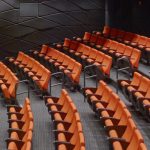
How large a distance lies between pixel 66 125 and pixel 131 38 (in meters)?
1.41

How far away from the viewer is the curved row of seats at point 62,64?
6.83 feet

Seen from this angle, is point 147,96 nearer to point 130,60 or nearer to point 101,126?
point 101,126

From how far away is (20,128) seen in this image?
1.46m

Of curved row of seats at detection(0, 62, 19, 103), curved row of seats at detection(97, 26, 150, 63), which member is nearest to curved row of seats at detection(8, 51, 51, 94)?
curved row of seats at detection(0, 62, 19, 103)

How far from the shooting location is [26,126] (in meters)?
1.42

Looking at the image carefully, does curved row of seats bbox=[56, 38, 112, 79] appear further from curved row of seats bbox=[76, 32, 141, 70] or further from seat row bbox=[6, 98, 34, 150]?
seat row bbox=[6, 98, 34, 150]

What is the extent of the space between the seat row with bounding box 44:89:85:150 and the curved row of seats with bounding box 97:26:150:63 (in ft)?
2.75

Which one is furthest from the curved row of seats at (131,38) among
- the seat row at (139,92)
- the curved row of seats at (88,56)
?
the seat row at (139,92)

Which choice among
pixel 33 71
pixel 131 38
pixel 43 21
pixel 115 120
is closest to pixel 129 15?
pixel 131 38

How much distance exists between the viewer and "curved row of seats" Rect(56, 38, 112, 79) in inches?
83.0

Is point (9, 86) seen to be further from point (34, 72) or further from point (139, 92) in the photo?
point (139, 92)

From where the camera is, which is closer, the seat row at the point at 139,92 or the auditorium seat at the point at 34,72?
the seat row at the point at 139,92

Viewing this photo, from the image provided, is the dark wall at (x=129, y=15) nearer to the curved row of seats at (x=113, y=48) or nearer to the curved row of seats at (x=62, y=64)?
the curved row of seats at (x=113, y=48)

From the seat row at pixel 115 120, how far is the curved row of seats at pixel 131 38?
0.66 metres
